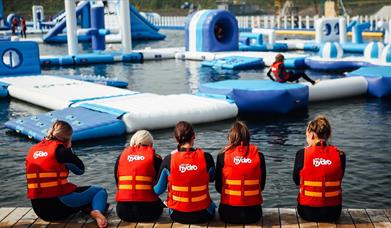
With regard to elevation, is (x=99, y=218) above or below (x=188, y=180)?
below

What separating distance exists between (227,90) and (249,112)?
582 mm

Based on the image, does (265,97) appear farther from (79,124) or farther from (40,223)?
(40,223)

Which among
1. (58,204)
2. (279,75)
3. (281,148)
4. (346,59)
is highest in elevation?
(279,75)

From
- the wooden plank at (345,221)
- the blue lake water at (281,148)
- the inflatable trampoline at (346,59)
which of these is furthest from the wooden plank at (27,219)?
the inflatable trampoline at (346,59)

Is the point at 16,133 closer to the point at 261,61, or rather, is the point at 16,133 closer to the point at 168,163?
the point at 168,163

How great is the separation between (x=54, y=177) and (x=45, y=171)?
0.28 feet

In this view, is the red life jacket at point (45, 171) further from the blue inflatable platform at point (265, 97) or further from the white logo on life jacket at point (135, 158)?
the blue inflatable platform at point (265, 97)

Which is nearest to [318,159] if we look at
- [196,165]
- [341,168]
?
[341,168]

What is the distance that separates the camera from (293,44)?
1013 inches

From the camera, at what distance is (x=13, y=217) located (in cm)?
502

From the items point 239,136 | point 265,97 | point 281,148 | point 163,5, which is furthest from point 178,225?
point 163,5

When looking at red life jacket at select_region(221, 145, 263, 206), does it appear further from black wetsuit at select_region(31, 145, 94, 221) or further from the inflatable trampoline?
the inflatable trampoline

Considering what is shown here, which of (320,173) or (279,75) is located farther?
(279,75)

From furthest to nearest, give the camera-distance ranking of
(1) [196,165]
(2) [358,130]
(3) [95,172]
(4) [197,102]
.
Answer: (4) [197,102] < (2) [358,130] < (3) [95,172] < (1) [196,165]
